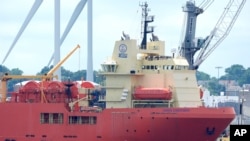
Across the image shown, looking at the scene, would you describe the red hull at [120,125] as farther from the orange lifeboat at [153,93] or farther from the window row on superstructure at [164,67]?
the window row on superstructure at [164,67]

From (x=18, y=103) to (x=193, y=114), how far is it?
12.5 meters

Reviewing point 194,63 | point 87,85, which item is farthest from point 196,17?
point 87,85

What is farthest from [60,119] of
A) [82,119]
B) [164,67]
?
[164,67]

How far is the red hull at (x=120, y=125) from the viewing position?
174 feet

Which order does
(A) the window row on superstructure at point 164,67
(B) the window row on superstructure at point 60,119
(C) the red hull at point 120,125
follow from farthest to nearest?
(B) the window row on superstructure at point 60,119, (A) the window row on superstructure at point 164,67, (C) the red hull at point 120,125

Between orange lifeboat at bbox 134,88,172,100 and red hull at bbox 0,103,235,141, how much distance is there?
86 centimetres

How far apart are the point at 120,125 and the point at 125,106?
1.31 metres

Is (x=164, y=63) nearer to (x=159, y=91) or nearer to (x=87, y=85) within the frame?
(x=159, y=91)

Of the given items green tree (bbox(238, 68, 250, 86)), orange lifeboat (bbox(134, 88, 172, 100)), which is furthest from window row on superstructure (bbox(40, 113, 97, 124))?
green tree (bbox(238, 68, 250, 86))

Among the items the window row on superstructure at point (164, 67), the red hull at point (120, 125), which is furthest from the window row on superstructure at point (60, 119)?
the window row on superstructure at point (164, 67)

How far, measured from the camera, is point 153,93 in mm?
53500

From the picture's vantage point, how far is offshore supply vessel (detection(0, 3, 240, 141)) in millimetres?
53250

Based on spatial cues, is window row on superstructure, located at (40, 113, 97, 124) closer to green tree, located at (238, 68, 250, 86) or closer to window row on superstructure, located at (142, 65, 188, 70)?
window row on superstructure, located at (142, 65, 188, 70)

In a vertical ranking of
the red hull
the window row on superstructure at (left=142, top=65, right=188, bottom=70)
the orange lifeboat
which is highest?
the window row on superstructure at (left=142, top=65, right=188, bottom=70)
